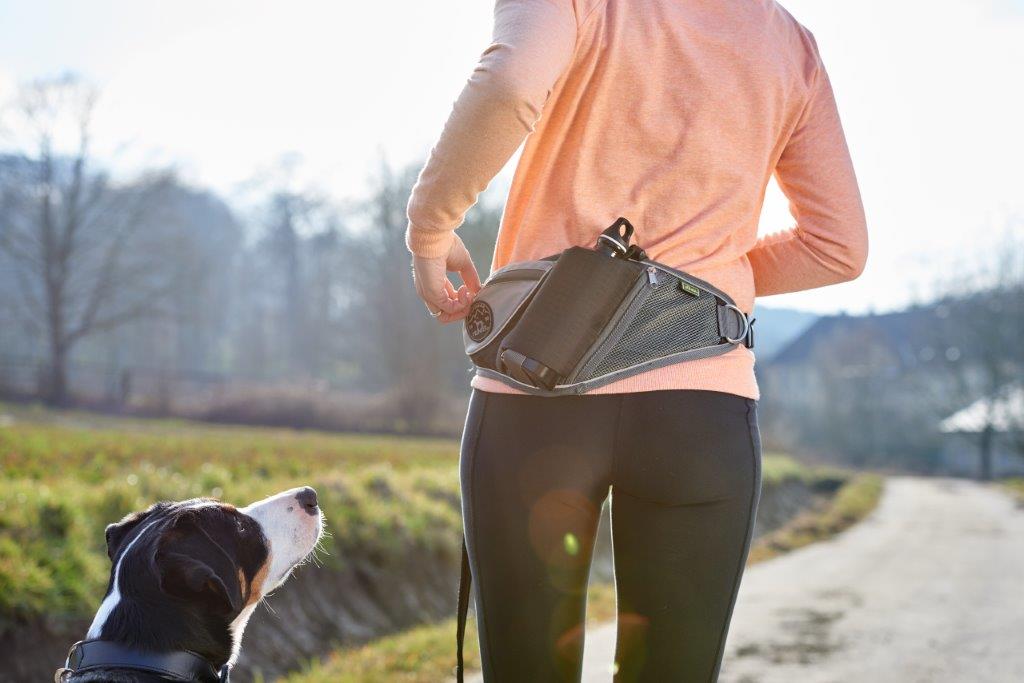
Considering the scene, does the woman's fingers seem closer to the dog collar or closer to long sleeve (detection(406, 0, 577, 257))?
long sleeve (detection(406, 0, 577, 257))

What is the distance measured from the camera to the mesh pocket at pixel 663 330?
5.64 ft

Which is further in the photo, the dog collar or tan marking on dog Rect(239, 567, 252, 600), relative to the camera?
tan marking on dog Rect(239, 567, 252, 600)

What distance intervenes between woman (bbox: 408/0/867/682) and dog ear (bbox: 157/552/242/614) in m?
1.09

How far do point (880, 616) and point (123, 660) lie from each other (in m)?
7.12

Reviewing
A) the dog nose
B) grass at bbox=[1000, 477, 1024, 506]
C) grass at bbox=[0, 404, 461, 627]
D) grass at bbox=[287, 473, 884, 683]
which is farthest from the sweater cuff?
grass at bbox=[1000, 477, 1024, 506]

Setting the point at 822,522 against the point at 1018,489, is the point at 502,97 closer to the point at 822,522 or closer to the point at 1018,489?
the point at 822,522

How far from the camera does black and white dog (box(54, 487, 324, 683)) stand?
97.3 inches

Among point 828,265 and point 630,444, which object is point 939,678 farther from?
point 630,444

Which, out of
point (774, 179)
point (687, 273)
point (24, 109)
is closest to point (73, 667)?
point (687, 273)

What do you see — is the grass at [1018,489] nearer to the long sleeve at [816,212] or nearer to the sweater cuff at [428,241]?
the long sleeve at [816,212]

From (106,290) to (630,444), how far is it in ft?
124

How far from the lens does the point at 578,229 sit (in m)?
1.79

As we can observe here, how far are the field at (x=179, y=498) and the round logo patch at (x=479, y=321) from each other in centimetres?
381

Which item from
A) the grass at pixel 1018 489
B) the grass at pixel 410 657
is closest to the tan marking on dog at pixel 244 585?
the grass at pixel 410 657
